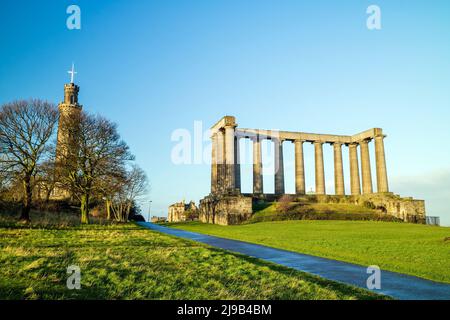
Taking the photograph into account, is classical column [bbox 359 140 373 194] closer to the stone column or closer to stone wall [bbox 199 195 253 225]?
the stone column

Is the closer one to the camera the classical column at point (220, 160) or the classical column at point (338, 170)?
the classical column at point (220, 160)

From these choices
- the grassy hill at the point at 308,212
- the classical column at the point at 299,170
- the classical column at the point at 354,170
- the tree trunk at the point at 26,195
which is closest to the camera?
the tree trunk at the point at 26,195

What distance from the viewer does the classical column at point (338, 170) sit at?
2623 inches

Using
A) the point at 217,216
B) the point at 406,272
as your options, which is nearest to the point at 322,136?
the point at 217,216

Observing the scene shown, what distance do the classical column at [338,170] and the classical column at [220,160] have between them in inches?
918

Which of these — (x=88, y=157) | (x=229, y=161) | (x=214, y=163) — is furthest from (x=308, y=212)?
(x=88, y=157)

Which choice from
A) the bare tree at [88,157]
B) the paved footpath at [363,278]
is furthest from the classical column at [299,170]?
the paved footpath at [363,278]

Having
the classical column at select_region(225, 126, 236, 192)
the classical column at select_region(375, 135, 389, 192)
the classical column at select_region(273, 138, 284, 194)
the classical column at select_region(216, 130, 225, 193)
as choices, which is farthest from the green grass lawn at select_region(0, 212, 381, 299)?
the classical column at select_region(375, 135, 389, 192)

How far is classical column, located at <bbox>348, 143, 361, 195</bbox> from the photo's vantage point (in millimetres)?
67312

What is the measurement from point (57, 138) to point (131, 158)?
8.00 m

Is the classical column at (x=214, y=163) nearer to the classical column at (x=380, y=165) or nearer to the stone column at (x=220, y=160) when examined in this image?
the stone column at (x=220, y=160)

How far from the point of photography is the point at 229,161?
54000 mm
